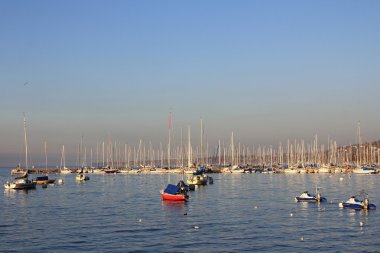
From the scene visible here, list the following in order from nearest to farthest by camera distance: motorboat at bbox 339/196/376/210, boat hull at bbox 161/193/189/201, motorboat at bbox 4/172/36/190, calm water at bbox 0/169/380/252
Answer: calm water at bbox 0/169/380/252 → motorboat at bbox 339/196/376/210 → boat hull at bbox 161/193/189/201 → motorboat at bbox 4/172/36/190

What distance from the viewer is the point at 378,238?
4612cm

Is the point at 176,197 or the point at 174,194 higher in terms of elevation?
the point at 174,194

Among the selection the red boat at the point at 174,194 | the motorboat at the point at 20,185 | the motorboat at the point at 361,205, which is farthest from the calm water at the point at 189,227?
the motorboat at the point at 20,185

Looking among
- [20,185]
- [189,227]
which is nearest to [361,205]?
[189,227]

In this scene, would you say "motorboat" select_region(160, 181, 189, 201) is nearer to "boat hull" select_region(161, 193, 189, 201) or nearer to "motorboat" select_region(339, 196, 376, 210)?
"boat hull" select_region(161, 193, 189, 201)

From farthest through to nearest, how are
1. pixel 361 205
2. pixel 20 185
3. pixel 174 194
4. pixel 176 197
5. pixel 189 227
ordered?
pixel 20 185
pixel 174 194
pixel 176 197
pixel 361 205
pixel 189 227

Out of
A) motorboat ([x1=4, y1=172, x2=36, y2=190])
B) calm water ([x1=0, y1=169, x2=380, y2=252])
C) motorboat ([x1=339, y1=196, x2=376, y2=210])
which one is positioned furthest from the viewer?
motorboat ([x1=4, y1=172, x2=36, y2=190])

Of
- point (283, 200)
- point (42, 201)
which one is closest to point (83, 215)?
point (42, 201)

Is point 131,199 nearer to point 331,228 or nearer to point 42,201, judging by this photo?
point 42,201

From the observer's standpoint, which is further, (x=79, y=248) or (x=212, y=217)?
(x=212, y=217)

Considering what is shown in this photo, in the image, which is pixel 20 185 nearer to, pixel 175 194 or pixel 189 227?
pixel 175 194

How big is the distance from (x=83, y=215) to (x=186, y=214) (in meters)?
12.8

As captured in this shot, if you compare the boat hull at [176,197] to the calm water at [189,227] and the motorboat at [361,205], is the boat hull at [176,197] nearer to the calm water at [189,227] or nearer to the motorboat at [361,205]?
the calm water at [189,227]

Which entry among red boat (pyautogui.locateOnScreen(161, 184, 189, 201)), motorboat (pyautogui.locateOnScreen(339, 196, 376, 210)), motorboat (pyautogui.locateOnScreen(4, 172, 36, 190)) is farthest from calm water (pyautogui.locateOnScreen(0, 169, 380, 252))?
motorboat (pyautogui.locateOnScreen(4, 172, 36, 190))
